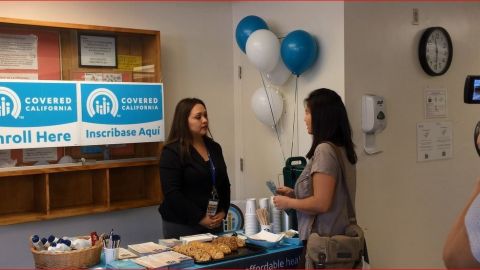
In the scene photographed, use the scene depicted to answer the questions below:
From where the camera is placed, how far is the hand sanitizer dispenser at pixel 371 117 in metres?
3.21

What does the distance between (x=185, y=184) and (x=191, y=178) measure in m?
0.05

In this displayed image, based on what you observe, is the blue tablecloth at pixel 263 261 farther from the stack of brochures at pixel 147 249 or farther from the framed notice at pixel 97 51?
the framed notice at pixel 97 51

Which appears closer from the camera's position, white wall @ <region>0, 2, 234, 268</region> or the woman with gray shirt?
the woman with gray shirt

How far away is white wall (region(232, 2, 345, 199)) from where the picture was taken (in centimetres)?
323

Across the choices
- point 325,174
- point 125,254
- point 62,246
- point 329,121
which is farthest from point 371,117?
point 62,246

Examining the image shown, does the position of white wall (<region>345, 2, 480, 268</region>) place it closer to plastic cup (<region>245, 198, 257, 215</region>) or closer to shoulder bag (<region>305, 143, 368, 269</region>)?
plastic cup (<region>245, 198, 257, 215</region>)

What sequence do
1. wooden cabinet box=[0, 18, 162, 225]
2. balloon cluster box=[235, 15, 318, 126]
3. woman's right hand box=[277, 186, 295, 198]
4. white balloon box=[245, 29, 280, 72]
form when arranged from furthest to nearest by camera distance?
1. white balloon box=[245, 29, 280, 72]
2. balloon cluster box=[235, 15, 318, 126]
3. wooden cabinet box=[0, 18, 162, 225]
4. woman's right hand box=[277, 186, 295, 198]

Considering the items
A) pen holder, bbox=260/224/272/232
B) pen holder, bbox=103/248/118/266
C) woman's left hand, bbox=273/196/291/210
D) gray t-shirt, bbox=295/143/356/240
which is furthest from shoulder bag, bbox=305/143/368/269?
pen holder, bbox=103/248/118/266

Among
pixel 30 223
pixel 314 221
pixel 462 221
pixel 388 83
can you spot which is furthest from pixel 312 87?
pixel 462 221

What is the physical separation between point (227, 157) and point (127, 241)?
111cm

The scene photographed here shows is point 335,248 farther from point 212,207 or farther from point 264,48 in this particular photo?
point 264,48

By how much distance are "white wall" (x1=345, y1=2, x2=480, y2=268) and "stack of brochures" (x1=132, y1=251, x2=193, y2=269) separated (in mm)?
1512

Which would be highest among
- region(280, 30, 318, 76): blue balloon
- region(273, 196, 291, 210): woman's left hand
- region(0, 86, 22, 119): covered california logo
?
region(280, 30, 318, 76): blue balloon

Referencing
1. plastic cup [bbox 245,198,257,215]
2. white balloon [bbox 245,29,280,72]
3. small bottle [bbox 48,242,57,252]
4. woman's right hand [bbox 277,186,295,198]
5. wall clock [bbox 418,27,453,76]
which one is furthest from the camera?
wall clock [bbox 418,27,453,76]
